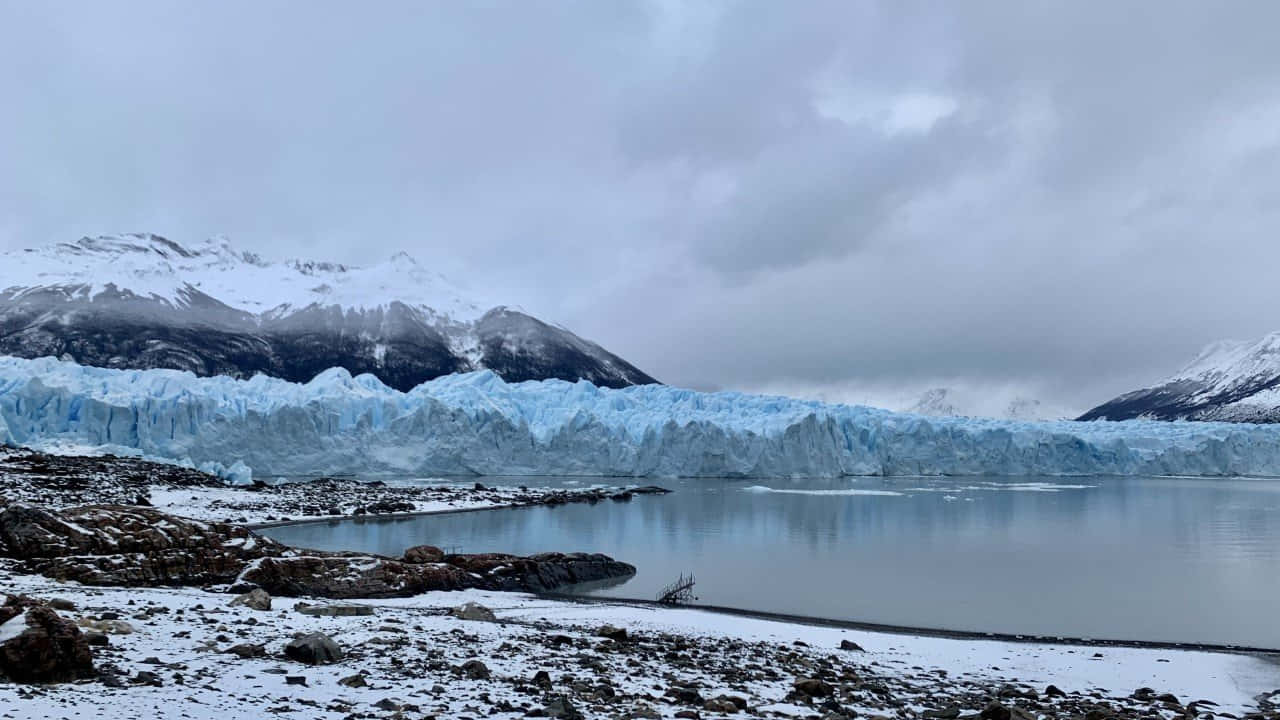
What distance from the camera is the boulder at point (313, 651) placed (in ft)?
23.0

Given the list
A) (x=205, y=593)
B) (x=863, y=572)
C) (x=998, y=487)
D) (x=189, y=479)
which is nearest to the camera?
(x=205, y=593)

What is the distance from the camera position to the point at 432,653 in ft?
25.9

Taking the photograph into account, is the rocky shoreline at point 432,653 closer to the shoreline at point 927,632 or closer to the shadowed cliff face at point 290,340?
the shoreline at point 927,632

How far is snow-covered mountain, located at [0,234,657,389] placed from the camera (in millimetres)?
109750

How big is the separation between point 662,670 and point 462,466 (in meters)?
46.9

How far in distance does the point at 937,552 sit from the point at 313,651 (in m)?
18.8

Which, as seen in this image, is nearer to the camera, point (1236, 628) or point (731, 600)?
point (1236, 628)

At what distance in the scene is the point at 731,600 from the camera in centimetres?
1595

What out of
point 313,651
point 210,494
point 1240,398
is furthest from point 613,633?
point 1240,398

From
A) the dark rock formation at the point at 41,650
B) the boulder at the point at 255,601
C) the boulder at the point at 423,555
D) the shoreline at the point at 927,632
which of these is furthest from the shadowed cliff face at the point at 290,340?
the dark rock formation at the point at 41,650

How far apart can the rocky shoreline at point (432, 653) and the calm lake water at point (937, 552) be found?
8.68 feet

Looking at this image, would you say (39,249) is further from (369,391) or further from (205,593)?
(205,593)

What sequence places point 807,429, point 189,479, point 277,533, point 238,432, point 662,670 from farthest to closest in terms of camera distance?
point 807,429 < point 238,432 < point 189,479 < point 277,533 < point 662,670

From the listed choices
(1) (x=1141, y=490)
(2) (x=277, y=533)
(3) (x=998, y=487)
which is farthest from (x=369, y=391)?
(1) (x=1141, y=490)
